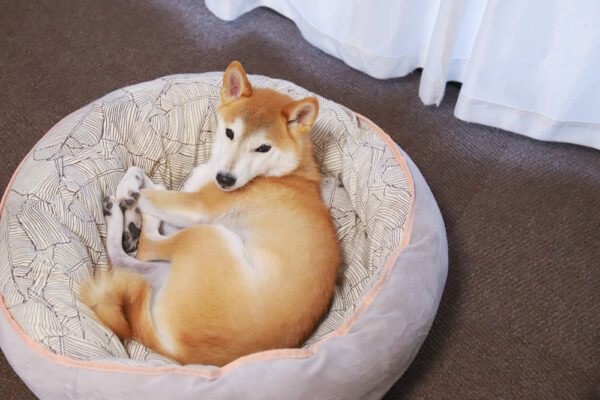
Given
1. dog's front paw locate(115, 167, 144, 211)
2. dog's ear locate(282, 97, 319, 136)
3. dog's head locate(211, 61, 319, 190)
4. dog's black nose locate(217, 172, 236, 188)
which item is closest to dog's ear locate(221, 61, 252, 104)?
dog's head locate(211, 61, 319, 190)

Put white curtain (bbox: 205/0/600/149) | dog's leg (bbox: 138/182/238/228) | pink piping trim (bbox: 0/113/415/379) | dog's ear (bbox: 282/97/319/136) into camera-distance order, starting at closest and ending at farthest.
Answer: pink piping trim (bbox: 0/113/415/379) < dog's ear (bbox: 282/97/319/136) < dog's leg (bbox: 138/182/238/228) < white curtain (bbox: 205/0/600/149)

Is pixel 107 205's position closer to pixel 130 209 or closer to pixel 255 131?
pixel 130 209

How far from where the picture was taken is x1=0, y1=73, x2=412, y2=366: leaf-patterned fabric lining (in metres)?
1.67

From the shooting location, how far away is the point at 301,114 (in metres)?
1.92

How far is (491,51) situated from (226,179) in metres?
1.37

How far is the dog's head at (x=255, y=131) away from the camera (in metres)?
1.89

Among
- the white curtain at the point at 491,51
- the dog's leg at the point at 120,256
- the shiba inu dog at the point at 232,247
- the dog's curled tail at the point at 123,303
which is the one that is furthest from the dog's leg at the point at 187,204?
the white curtain at the point at 491,51

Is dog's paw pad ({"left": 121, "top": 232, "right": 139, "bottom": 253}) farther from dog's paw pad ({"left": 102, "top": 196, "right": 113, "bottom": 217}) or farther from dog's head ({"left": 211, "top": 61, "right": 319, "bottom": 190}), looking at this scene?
dog's head ({"left": 211, "top": 61, "right": 319, "bottom": 190})

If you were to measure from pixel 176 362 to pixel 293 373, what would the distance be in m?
0.38

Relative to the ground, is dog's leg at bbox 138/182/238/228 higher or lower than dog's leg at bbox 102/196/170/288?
higher

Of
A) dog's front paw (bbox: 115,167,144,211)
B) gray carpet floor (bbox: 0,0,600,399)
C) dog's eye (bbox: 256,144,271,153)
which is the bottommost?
gray carpet floor (bbox: 0,0,600,399)

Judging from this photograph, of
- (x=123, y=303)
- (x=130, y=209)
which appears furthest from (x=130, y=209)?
(x=123, y=303)

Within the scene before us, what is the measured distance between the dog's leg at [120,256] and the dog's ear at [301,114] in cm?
62

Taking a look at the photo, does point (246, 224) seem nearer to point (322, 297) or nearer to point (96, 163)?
point (322, 297)
